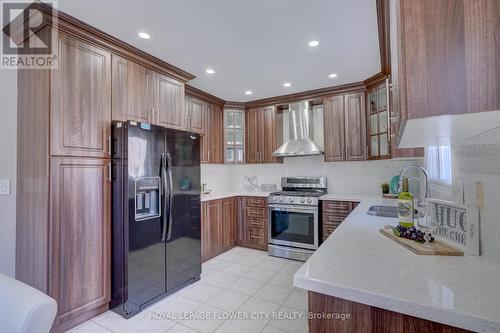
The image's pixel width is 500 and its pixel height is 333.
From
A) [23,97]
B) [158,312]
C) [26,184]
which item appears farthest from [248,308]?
[23,97]

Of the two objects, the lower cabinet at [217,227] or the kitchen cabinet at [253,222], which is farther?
the kitchen cabinet at [253,222]

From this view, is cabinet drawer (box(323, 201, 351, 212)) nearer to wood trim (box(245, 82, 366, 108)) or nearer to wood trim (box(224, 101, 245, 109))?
wood trim (box(245, 82, 366, 108))

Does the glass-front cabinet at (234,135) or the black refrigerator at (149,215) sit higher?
the glass-front cabinet at (234,135)

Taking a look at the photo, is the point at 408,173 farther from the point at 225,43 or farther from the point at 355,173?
the point at 225,43

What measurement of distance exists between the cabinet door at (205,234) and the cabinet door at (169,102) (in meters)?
1.19

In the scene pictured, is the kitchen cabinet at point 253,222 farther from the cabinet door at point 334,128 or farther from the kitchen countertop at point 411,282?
the kitchen countertop at point 411,282

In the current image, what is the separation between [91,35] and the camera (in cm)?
203

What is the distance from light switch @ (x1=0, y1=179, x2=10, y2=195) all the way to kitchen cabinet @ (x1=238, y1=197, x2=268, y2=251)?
2.74 metres

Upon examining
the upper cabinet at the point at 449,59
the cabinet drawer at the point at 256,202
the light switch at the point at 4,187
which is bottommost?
the cabinet drawer at the point at 256,202

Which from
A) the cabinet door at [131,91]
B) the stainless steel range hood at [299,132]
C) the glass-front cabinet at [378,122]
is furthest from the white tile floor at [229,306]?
the glass-front cabinet at [378,122]

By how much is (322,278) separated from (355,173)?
3.21 m

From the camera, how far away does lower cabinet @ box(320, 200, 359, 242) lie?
3156 millimetres

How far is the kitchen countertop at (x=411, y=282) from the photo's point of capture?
636 millimetres

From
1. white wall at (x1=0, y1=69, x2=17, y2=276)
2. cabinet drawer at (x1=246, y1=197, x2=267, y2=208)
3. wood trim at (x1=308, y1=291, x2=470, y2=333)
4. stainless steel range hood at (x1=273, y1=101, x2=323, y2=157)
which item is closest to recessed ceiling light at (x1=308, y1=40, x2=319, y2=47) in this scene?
stainless steel range hood at (x1=273, y1=101, x2=323, y2=157)
